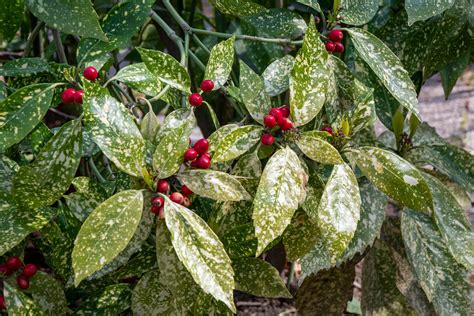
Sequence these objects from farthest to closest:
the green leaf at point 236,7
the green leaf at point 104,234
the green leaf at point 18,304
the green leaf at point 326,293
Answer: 1. the green leaf at point 326,293
2. the green leaf at point 236,7
3. the green leaf at point 18,304
4. the green leaf at point 104,234

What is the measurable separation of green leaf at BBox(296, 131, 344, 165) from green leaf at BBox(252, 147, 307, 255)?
0.07 ft

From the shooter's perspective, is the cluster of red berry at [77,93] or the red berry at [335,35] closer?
Result: the cluster of red berry at [77,93]

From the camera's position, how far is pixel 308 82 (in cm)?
91

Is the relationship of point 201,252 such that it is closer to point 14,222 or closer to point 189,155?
point 189,155

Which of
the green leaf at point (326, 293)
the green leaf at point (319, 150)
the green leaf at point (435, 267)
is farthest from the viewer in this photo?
the green leaf at point (326, 293)

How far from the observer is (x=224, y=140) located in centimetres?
89

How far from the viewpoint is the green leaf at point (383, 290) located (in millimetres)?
1502

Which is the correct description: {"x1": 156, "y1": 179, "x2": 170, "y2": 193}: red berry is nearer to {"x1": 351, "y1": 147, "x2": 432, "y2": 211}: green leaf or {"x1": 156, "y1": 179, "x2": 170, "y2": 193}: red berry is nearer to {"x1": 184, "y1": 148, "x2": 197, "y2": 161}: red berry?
{"x1": 184, "y1": 148, "x2": 197, "y2": 161}: red berry

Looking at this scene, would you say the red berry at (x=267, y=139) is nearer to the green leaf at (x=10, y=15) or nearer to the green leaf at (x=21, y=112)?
the green leaf at (x=21, y=112)

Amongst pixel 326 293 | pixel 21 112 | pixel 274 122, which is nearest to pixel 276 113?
pixel 274 122

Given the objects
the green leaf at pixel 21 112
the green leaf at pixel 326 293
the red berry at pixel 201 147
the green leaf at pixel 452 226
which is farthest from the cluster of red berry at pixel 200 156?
the green leaf at pixel 326 293

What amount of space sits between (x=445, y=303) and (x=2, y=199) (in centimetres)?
82

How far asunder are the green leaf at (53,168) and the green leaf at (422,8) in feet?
1.74

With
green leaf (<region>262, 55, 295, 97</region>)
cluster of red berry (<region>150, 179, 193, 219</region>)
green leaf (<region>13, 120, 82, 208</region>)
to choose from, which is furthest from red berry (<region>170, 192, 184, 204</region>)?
green leaf (<region>262, 55, 295, 97</region>)
